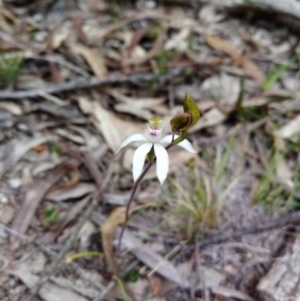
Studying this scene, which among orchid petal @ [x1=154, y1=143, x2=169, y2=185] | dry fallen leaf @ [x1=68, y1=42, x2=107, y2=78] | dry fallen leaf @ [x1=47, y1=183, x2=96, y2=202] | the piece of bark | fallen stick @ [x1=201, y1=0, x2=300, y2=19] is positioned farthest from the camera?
fallen stick @ [x1=201, y1=0, x2=300, y2=19]

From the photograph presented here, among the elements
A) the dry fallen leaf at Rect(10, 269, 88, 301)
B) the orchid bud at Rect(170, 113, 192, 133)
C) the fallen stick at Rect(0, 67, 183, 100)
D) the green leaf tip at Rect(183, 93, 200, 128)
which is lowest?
the dry fallen leaf at Rect(10, 269, 88, 301)

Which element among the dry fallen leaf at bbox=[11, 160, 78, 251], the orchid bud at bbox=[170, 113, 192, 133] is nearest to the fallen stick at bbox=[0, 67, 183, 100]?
the dry fallen leaf at bbox=[11, 160, 78, 251]

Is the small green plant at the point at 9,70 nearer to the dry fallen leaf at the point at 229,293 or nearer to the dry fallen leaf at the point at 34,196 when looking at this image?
the dry fallen leaf at the point at 34,196

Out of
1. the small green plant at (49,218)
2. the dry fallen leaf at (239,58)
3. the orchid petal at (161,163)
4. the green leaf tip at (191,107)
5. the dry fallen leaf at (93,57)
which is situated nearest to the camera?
the green leaf tip at (191,107)

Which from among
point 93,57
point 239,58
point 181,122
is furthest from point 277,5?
point 181,122

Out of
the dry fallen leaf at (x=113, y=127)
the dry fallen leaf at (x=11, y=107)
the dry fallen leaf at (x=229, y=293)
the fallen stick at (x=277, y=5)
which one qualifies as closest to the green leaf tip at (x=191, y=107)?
the dry fallen leaf at (x=229, y=293)

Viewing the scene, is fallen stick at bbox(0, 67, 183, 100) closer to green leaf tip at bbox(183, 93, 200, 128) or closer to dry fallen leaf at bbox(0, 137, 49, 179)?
dry fallen leaf at bbox(0, 137, 49, 179)

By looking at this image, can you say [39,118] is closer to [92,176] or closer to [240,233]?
[92,176]
